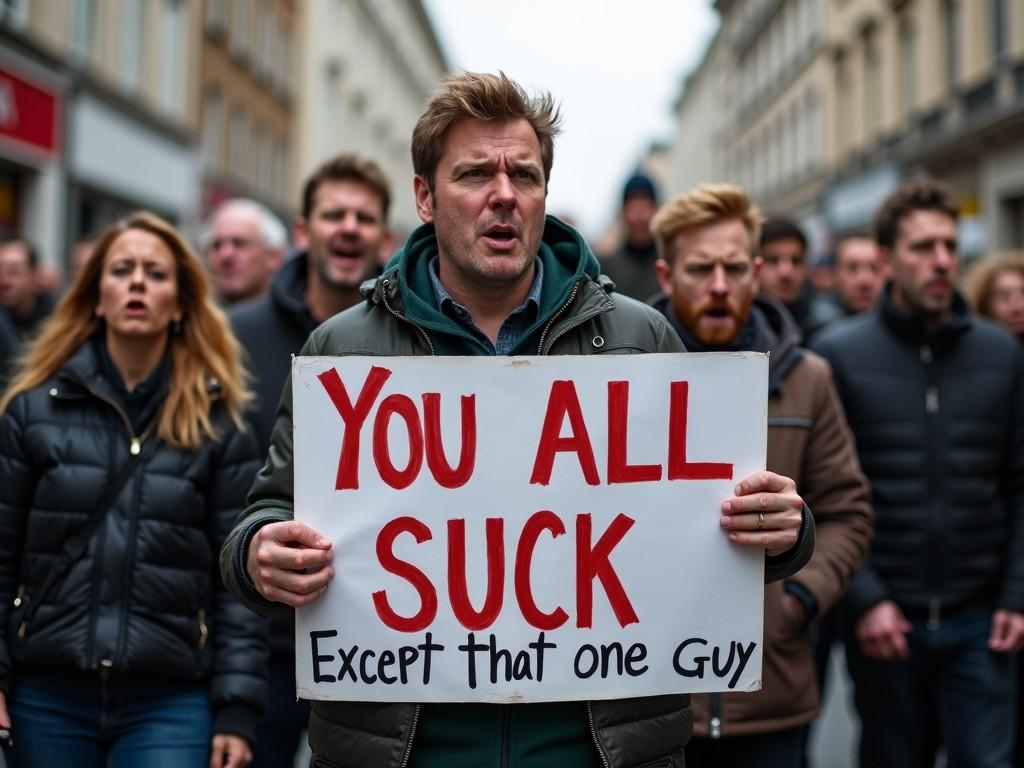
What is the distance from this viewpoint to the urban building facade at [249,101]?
23.6m

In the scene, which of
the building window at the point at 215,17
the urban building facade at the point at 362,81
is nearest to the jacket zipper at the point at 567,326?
the urban building facade at the point at 362,81

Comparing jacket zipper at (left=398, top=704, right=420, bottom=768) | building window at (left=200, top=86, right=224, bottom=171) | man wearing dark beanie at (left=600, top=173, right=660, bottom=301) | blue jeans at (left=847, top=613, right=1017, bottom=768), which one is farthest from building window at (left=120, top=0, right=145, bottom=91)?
jacket zipper at (left=398, top=704, right=420, bottom=768)

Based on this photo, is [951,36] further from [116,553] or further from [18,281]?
[116,553]

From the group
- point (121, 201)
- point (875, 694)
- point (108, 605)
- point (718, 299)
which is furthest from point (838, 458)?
point (121, 201)

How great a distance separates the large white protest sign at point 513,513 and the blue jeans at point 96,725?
84cm

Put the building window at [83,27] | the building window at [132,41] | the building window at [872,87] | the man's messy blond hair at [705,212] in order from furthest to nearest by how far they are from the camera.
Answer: the building window at [872,87]
the building window at [132,41]
the building window at [83,27]
the man's messy blond hair at [705,212]

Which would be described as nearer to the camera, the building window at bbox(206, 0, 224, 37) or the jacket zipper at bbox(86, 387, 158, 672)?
the jacket zipper at bbox(86, 387, 158, 672)

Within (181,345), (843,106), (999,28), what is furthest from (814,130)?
(181,345)

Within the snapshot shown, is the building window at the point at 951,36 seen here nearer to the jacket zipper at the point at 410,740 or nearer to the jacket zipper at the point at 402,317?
the jacket zipper at the point at 402,317

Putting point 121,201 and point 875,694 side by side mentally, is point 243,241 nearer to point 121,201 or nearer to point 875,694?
point 875,694

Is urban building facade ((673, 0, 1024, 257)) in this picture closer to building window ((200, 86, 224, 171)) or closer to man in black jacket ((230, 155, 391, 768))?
building window ((200, 86, 224, 171))

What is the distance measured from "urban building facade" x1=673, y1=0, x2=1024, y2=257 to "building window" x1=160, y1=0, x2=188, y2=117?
1131cm

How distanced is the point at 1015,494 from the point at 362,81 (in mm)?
38284

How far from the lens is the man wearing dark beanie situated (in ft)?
20.2
